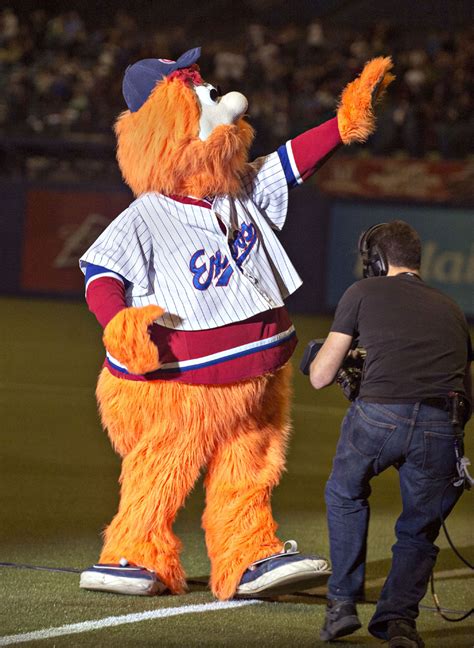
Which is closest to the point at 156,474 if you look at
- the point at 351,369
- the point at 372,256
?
the point at 351,369

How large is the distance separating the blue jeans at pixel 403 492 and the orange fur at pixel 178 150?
1.34 metres

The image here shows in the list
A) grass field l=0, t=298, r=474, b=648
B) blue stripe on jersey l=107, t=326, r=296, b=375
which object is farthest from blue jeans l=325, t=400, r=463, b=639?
blue stripe on jersey l=107, t=326, r=296, b=375

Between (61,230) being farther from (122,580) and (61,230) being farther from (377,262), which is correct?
(377,262)

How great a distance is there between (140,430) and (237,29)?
784 inches

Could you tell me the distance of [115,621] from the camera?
162 inches

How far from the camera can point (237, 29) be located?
77.0 ft

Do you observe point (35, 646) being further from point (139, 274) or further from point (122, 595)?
point (139, 274)

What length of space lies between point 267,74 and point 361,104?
15.5 meters

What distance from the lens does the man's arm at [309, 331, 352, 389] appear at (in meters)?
3.87

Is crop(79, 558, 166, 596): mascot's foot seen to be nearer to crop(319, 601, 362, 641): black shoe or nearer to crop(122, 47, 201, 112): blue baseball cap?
crop(319, 601, 362, 641): black shoe

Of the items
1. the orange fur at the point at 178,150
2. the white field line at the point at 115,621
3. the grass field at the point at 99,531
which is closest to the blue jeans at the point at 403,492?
the grass field at the point at 99,531

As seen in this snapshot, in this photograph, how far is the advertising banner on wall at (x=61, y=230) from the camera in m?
17.1

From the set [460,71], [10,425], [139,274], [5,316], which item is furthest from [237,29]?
[139,274]

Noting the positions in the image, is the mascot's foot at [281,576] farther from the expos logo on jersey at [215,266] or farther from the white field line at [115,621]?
the expos logo on jersey at [215,266]
